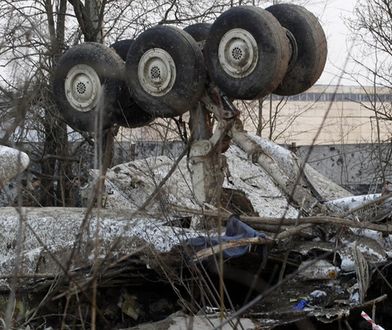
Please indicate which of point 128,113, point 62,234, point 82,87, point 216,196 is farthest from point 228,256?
point 82,87

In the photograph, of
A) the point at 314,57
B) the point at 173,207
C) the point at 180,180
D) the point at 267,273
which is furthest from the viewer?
the point at 180,180

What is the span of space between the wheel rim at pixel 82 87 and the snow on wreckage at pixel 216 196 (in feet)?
0.04

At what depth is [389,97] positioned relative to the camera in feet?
49.0

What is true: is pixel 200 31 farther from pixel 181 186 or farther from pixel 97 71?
pixel 181 186

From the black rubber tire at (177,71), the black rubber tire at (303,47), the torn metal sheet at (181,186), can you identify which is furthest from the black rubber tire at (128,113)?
the black rubber tire at (303,47)

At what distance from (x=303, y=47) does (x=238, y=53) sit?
93cm

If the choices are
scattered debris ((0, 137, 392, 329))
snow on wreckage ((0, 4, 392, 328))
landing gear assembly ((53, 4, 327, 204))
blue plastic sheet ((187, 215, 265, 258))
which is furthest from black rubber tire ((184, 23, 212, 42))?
blue plastic sheet ((187, 215, 265, 258))

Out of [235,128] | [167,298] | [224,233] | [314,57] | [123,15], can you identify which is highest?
[123,15]

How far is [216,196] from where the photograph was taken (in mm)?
5996

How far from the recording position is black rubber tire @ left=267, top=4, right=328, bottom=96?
7.67m

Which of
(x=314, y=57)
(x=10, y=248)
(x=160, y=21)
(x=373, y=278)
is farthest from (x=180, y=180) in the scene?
(x=160, y=21)

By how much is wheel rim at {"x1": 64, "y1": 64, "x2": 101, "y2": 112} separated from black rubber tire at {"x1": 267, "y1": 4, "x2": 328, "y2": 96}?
70.9 inches

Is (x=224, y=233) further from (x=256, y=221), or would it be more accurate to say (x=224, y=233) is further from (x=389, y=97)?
(x=389, y=97)

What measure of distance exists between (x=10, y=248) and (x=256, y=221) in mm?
2067
